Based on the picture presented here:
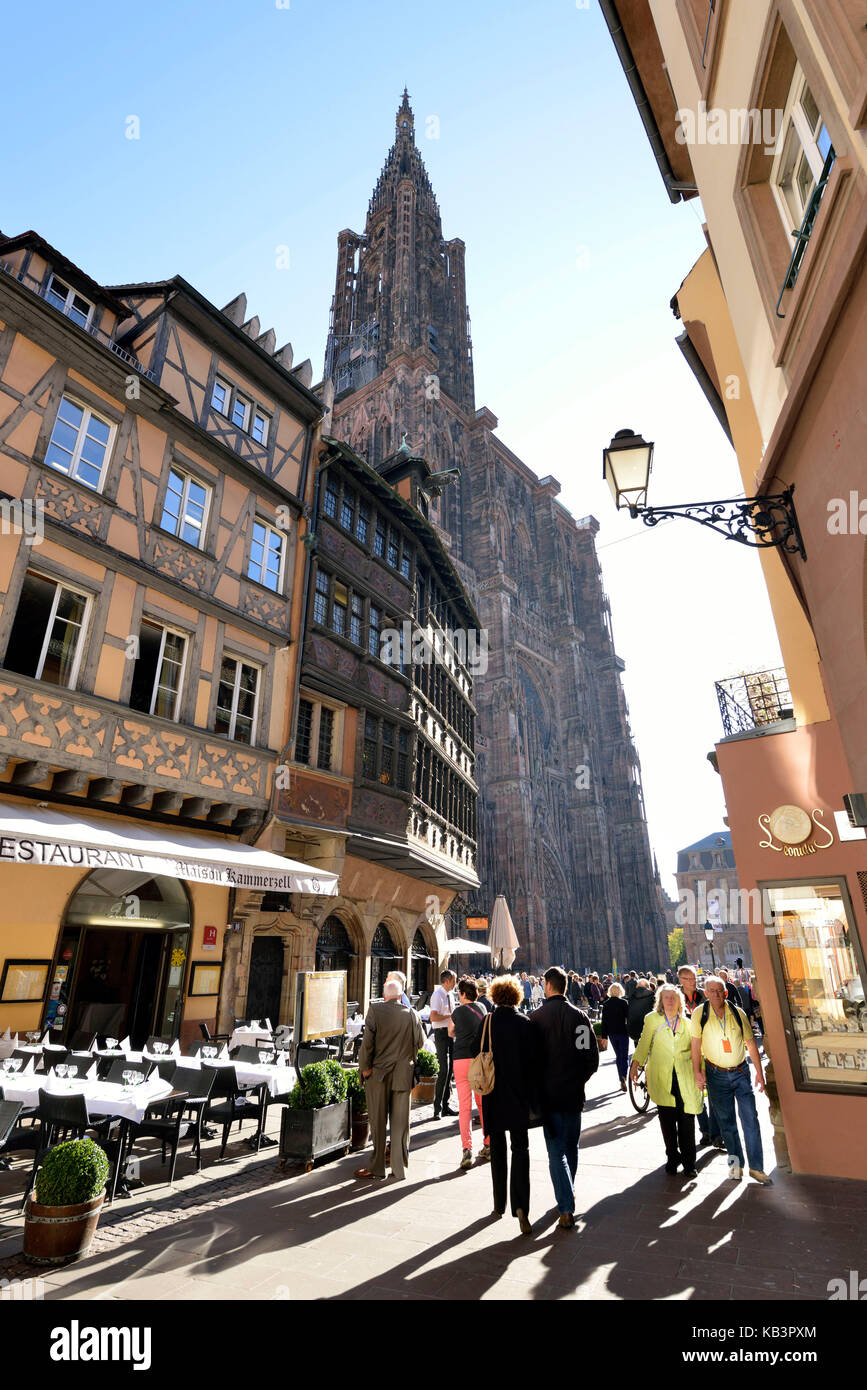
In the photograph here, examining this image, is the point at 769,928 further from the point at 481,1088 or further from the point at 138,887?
the point at 138,887

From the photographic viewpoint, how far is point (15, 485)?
30.5ft

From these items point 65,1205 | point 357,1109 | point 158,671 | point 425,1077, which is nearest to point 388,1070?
point 357,1109

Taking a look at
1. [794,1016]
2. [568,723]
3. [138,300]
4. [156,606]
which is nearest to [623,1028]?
[794,1016]

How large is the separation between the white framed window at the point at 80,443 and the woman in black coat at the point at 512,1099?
9399 millimetres

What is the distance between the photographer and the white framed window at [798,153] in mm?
4348

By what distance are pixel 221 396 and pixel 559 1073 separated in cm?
1306

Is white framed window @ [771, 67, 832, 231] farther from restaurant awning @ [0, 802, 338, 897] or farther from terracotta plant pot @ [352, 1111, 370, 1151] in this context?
terracotta plant pot @ [352, 1111, 370, 1151]

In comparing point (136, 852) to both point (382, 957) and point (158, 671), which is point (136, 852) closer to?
point (158, 671)

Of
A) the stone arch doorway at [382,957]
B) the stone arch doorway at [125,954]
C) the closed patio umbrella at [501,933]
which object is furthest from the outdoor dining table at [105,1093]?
the closed patio umbrella at [501,933]

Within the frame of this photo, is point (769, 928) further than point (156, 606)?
No

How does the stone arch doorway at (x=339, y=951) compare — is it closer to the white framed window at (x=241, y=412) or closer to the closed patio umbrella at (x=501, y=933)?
the closed patio umbrella at (x=501, y=933)

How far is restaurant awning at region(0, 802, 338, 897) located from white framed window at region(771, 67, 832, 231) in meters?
8.45

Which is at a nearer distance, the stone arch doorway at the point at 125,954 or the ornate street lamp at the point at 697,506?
the ornate street lamp at the point at 697,506
